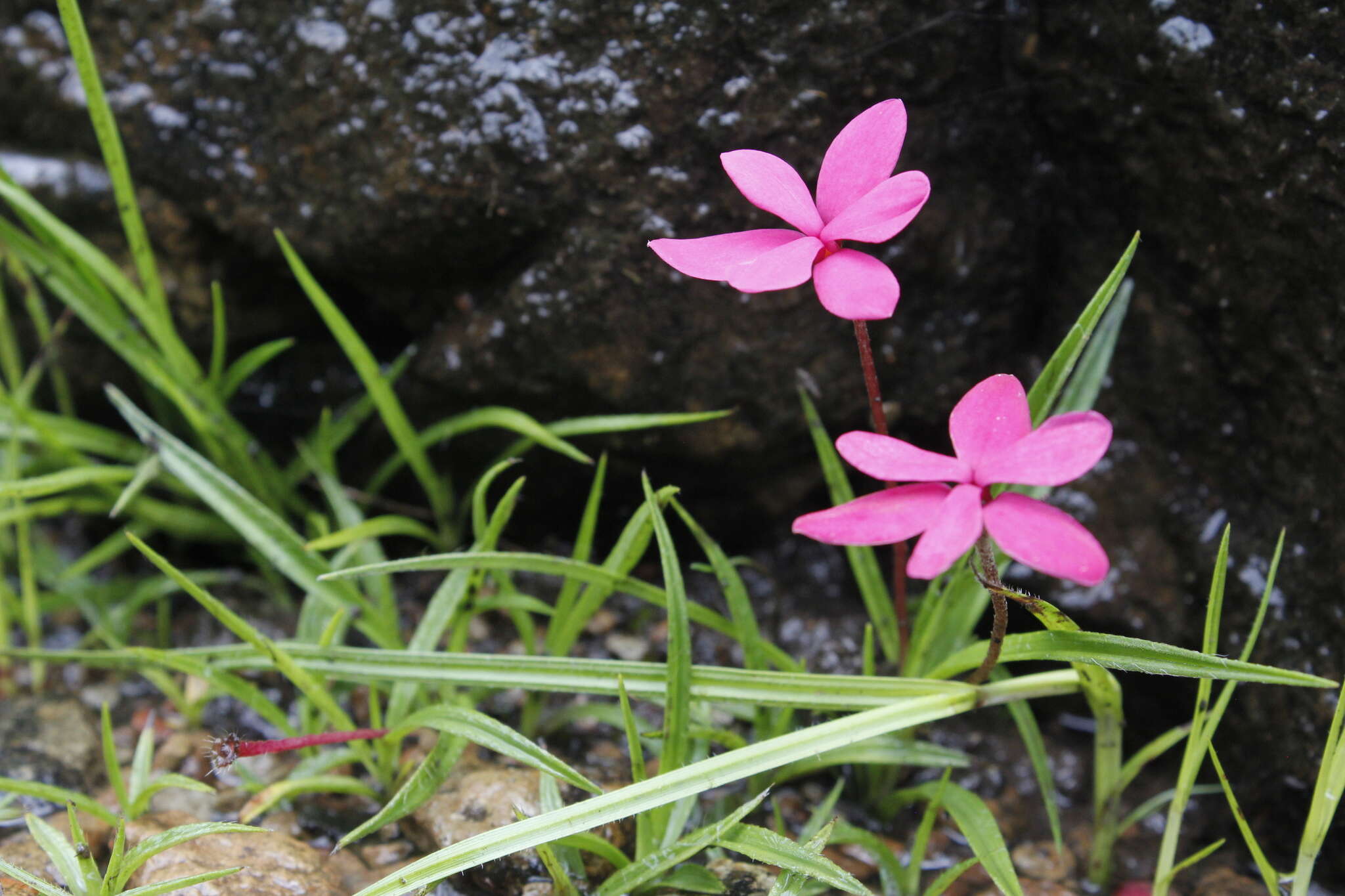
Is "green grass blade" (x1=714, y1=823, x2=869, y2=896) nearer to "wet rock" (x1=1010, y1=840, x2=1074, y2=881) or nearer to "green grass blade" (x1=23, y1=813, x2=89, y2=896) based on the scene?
"wet rock" (x1=1010, y1=840, x2=1074, y2=881)

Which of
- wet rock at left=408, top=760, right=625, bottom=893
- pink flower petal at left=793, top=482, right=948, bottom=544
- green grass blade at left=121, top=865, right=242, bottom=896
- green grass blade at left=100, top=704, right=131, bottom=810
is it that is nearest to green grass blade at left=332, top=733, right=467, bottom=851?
wet rock at left=408, top=760, right=625, bottom=893

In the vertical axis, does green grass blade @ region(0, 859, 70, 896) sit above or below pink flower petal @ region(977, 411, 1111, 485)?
below

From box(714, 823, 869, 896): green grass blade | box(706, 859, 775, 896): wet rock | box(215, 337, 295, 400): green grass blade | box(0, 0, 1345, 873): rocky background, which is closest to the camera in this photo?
box(714, 823, 869, 896): green grass blade

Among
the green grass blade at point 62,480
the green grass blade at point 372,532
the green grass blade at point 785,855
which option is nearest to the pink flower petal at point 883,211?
the green grass blade at point 785,855

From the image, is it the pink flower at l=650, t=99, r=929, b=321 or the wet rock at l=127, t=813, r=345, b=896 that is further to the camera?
the wet rock at l=127, t=813, r=345, b=896

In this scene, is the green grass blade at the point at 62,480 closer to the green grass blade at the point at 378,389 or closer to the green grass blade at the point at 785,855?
the green grass blade at the point at 378,389

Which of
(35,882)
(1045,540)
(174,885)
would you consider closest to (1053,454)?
(1045,540)
